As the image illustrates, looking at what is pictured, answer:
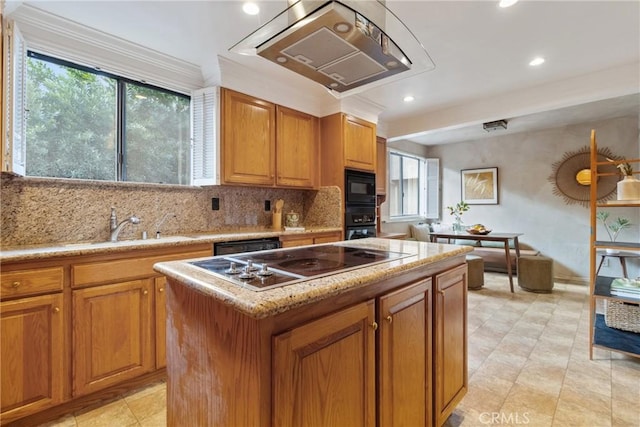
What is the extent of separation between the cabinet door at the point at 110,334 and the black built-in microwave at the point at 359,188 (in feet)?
7.61

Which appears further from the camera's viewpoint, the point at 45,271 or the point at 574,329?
the point at 574,329

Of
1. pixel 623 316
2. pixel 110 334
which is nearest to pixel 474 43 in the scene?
pixel 623 316

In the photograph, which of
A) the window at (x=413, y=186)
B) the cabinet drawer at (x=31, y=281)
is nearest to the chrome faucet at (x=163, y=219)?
the cabinet drawer at (x=31, y=281)

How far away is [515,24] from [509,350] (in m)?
2.58

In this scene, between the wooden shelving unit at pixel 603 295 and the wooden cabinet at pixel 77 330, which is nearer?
the wooden cabinet at pixel 77 330

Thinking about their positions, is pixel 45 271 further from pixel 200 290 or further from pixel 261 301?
pixel 261 301

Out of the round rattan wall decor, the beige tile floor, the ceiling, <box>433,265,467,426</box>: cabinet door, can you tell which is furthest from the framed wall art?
<box>433,265,467,426</box>: cabinet door

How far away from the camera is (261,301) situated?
77cm

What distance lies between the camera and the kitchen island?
2.70ft

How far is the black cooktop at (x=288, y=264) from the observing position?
3.29 feet

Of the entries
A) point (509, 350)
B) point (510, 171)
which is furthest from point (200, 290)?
point (510, 171)

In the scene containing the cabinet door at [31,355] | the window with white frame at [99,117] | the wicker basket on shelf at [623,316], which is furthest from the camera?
the wicker basket on shelf at [623,316]

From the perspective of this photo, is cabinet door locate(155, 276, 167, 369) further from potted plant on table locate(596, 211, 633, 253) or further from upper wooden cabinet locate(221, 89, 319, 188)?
potted plant on table locate(596, 211, 633, 253)

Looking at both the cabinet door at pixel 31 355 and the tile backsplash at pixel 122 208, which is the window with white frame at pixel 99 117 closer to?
the tile backsplash at pixel 122 208
